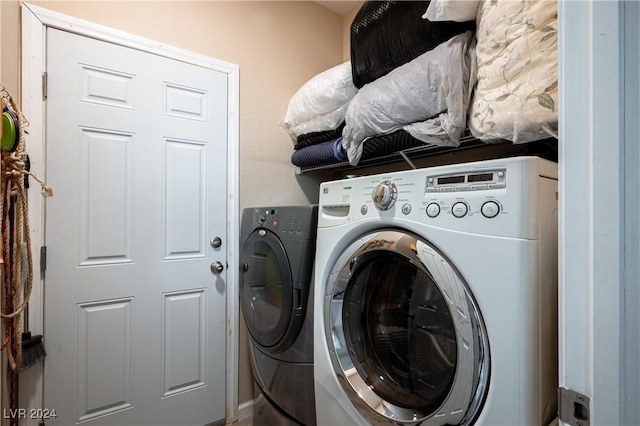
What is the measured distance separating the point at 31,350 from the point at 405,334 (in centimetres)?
147

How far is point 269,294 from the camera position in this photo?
4.88ft

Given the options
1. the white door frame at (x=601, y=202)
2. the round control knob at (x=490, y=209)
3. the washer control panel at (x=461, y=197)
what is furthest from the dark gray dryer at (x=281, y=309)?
the white door frame at (x=601, y=202)

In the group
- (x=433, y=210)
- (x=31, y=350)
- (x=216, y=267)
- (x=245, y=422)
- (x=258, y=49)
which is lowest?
(x=245, y=422)

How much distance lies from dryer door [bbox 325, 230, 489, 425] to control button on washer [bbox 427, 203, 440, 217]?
77mm

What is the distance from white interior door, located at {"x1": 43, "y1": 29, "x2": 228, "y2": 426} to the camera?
4.38 feet

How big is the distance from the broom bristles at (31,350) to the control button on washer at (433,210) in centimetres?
160

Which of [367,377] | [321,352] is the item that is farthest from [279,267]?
[367,377]

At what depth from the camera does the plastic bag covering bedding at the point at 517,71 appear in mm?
772

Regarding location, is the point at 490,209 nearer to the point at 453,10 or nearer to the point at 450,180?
the point at 450,180

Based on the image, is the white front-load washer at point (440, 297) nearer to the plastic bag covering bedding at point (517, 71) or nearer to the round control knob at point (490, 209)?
the round control knob at point (490, 209)

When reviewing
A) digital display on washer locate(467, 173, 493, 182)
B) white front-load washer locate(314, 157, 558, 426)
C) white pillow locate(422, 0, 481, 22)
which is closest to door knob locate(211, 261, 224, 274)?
white front-load washer locate(314, 157, 558, 426)

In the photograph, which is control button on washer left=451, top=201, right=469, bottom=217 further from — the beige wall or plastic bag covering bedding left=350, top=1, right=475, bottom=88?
the beige wall

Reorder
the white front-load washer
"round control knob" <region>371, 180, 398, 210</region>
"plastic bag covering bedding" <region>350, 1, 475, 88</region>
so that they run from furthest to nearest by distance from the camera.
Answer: "plastic bag covering bedding" <region>350, 1, 475, 88</region> → "round control knob" <region>371, 180, 398, 210</region> → the white front-load washer

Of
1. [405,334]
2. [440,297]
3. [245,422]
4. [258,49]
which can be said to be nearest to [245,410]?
[245,422]
